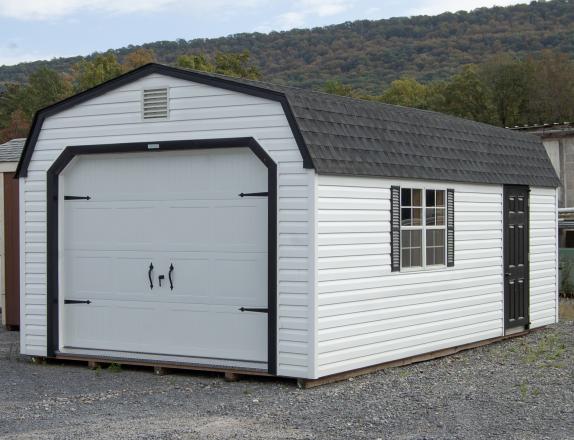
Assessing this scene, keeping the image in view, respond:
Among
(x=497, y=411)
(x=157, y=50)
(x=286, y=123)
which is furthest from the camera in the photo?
(x=157, y=50)

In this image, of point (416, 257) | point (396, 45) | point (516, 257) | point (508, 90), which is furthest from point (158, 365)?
point (396, 45)

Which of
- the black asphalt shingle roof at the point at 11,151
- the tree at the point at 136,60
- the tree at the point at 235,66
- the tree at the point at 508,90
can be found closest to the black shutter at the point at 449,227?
the black asphalt shingle roof at the point at 11,151

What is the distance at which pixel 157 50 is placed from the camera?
200 feet

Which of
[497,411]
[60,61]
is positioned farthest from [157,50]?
[497,411]

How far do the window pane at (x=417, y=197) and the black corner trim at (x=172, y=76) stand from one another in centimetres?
215

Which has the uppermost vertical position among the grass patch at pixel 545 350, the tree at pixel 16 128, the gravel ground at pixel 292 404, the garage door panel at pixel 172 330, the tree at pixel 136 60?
the tree at pixel 136 60

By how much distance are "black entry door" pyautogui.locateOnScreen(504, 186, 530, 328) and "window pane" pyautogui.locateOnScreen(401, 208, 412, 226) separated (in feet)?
8.52

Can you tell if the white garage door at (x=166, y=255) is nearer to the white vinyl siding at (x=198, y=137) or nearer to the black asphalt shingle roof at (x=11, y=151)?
the white vinyl siding at (x=198, y=137)

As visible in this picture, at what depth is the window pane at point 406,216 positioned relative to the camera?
10883 millimetres

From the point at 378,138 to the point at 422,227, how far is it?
1223mm

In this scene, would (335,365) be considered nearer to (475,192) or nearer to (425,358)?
(425,358)

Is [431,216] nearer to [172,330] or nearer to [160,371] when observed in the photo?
[172,330]

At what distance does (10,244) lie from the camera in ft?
46.9

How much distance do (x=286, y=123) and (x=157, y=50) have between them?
2075 inches
